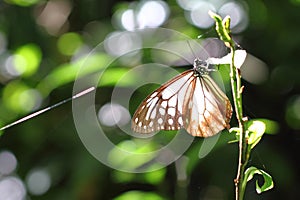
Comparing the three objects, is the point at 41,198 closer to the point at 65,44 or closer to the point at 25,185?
the point at 25,185

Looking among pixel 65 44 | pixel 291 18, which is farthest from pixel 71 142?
pixel 291 18

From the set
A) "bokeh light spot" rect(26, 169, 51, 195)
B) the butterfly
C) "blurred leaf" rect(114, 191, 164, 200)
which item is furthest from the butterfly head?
"bokeh light spot" rect(26, 169, 51, 195)

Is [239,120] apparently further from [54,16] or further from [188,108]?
[54,16]

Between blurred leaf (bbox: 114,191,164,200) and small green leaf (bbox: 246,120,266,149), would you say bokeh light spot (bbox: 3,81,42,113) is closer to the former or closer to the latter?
blurred leaf (bbox: 114,191,164,200)

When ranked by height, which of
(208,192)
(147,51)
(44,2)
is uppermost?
(44,2)

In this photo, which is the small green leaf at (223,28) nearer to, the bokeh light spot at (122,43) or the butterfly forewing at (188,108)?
the butterfly forewing at (188,108)

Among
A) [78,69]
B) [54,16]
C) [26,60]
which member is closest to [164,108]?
[78,69]

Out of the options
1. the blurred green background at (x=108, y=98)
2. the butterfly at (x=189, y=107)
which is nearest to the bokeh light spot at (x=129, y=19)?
the blurred green background at (x=108, y=98)
